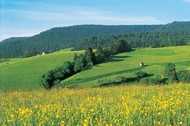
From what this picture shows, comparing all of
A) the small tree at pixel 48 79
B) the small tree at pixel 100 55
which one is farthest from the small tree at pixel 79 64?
the small tree at pixel 48 79

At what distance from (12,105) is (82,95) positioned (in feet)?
8.19

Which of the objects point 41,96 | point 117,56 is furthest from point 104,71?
point 41,96

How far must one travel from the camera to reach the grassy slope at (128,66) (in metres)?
82.2

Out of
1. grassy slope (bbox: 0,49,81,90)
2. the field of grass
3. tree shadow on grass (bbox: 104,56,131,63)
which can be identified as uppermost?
the field of grass

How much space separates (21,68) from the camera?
105 m

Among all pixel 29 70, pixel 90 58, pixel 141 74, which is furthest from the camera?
pixel 90 58

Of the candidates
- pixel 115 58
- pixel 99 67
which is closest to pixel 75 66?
pixel 99 67

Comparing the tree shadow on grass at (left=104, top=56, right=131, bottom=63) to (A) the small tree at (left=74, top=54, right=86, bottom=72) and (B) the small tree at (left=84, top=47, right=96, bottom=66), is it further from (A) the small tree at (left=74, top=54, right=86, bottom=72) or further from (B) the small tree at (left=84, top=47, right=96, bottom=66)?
(A) the small tree at (left=74, top=54, right=86, bottom=72)

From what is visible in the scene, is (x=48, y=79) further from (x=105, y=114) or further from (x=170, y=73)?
(x=105, y=114)

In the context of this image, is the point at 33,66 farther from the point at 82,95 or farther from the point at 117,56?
the point at 82,95

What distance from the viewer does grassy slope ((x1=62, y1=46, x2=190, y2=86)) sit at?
270ft

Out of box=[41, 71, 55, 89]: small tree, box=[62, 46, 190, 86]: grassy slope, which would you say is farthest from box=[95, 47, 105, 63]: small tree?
box=[41, 71, 55, 89]: small tree

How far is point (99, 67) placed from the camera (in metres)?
95.6

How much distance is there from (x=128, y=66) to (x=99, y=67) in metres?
7.30
